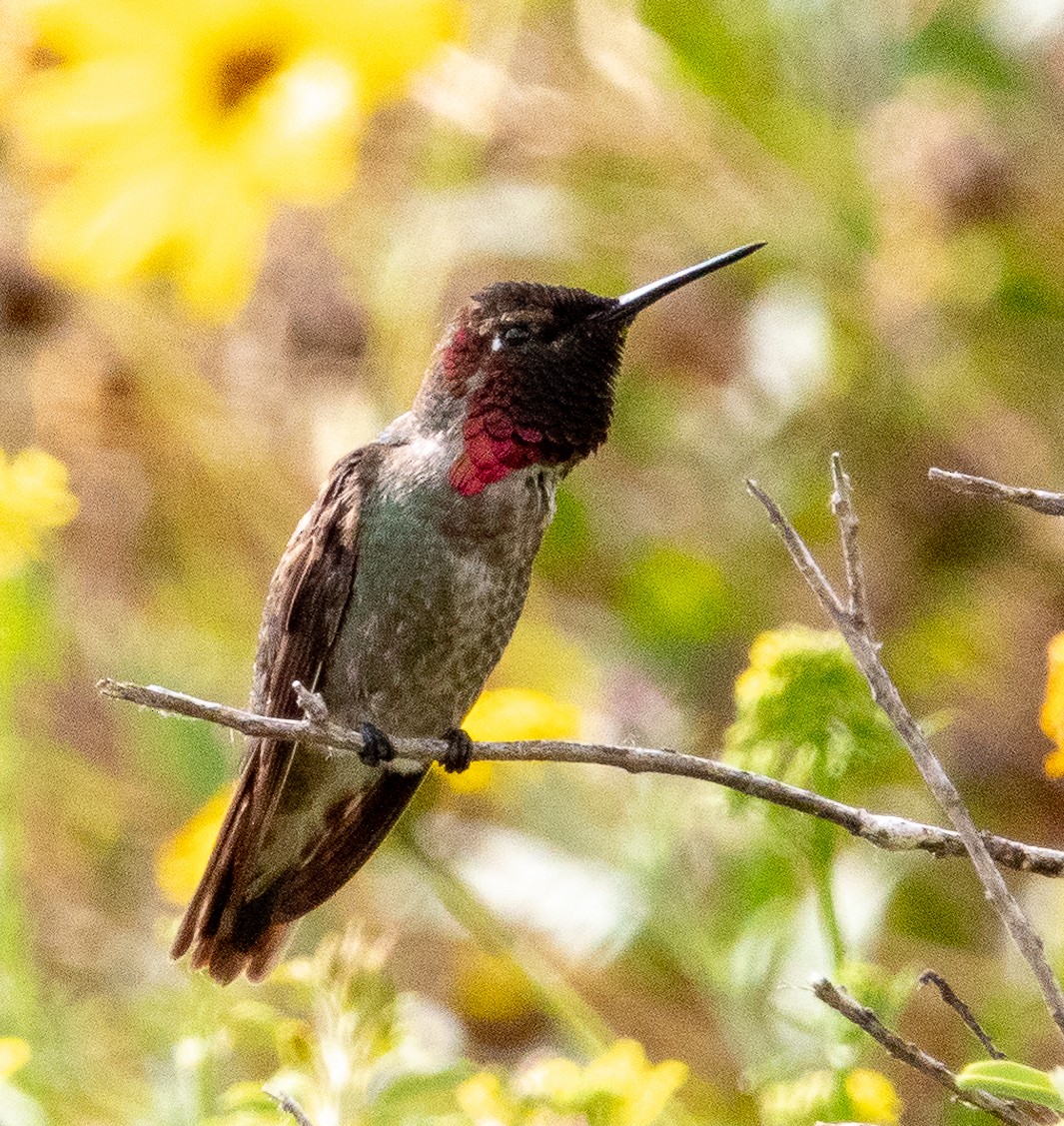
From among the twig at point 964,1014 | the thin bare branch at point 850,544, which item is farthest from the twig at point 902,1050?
the thin bare branch at point 850,544

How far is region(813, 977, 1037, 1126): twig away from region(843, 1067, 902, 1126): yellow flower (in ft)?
1.01

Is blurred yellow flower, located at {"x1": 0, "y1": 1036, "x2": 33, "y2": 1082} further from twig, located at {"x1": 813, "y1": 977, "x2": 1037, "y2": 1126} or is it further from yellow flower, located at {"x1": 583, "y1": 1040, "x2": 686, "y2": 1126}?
twig, located at {"x1": 813, "y1": 977, "x2": 1037, "y2": 1126}

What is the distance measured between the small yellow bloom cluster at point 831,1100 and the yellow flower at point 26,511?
1102 millimetres

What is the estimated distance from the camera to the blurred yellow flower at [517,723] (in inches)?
83.6

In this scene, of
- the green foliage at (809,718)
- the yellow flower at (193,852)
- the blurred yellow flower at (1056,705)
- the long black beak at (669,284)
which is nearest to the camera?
the blurred yellow flower at (1056,705)

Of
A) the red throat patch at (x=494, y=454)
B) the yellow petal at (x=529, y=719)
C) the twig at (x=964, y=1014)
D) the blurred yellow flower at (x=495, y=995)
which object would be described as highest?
the red throat patch at (x=494, y=454)

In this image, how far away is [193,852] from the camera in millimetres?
2383

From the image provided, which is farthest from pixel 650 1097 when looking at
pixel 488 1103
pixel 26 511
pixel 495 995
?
pixel 495 995

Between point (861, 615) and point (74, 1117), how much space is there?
139 cm

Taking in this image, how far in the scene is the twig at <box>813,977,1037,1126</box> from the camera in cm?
121

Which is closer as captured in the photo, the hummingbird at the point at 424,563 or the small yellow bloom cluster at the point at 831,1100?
the small yellow bloom cluster at the point at 831,1100

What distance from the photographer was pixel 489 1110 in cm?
152

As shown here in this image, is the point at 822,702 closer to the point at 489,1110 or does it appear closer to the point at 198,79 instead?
the point at 489,1110

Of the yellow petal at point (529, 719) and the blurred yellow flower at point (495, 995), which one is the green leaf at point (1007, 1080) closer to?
the yellow petal at point (529, 719)
